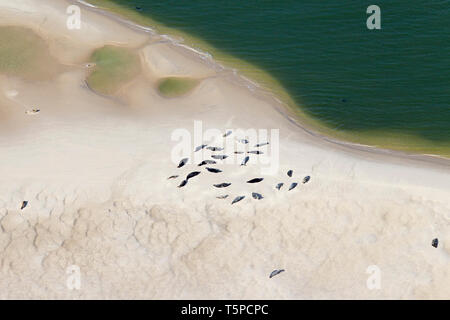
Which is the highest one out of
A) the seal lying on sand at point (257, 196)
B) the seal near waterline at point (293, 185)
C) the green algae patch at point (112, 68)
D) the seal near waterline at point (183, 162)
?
the green algae patch at point (112, 68)

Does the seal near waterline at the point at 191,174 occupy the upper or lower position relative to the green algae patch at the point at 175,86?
lower

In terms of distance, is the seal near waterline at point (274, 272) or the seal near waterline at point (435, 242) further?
the seal near waterline at point (435, 242)

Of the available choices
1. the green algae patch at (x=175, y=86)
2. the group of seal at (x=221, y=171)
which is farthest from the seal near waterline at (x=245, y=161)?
the green algae patch at (x=175, y=86)

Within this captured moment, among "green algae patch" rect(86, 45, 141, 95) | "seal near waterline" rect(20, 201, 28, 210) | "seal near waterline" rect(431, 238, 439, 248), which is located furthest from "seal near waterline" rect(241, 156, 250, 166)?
"seal near waterline" rect(20, 201, 28, 210)

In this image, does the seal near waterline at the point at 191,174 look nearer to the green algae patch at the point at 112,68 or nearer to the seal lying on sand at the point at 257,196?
the seal lying on sand at the point at 257,196
